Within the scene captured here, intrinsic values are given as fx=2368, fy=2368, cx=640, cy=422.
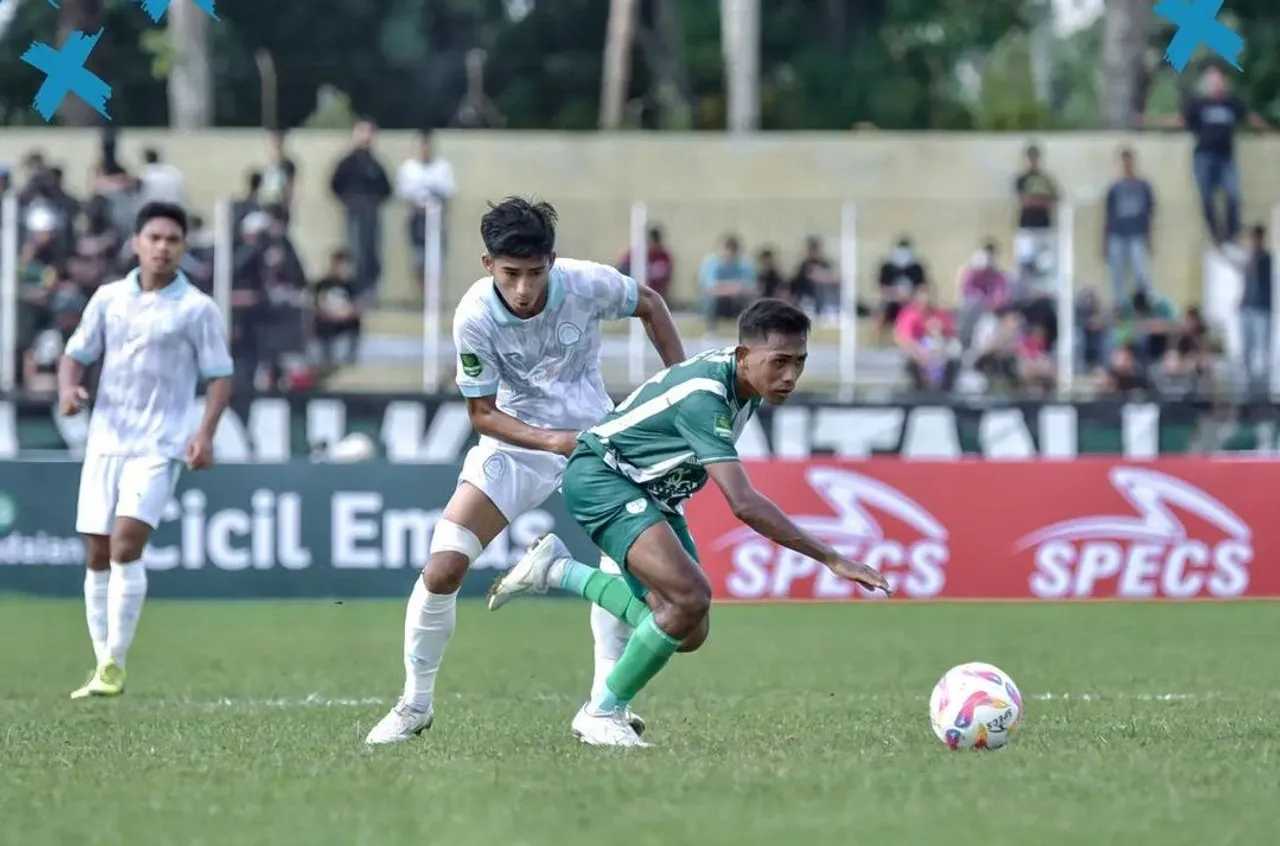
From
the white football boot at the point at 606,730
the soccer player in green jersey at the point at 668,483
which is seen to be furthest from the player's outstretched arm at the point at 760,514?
the white football boot at the point at 606,730

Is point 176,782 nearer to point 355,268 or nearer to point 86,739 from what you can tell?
point 86,739

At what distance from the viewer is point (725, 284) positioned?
22750 millimetres

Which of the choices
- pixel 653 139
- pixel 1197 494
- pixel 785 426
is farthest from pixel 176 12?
pixel 1197 494

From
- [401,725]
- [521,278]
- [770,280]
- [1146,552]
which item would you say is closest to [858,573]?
[521,278]

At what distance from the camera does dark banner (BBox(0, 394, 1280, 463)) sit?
2100cm

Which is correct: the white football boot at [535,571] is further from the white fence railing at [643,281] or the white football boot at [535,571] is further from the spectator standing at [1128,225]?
the spectator standing at [1128,225]

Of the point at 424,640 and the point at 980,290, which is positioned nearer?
the point at 424,640

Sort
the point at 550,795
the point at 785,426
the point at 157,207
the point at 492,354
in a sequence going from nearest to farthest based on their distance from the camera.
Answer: the point at 550,795, the point at 492,354, the point at 157,207, the point at 785,426

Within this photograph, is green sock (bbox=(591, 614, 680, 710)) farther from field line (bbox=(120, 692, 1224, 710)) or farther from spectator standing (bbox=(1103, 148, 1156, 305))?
spectator standing (bbox=(1103, 148, 1156, 305))

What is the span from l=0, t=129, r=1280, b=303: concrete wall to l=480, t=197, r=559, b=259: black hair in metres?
13.7

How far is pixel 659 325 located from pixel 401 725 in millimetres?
1875

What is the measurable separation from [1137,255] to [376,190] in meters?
7.68

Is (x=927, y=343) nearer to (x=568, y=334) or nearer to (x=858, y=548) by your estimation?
(x=858, y=548)

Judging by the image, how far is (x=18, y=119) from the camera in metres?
36.5
